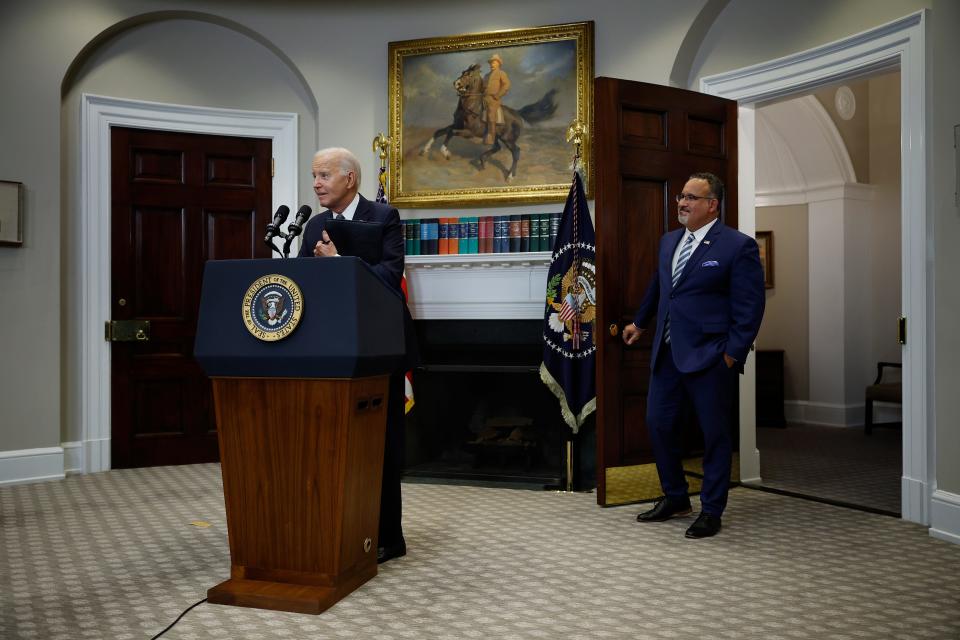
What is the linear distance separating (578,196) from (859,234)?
4575 millimetres

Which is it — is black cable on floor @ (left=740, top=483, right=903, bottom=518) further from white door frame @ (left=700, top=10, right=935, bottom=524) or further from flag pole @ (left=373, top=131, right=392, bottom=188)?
flag pole @ (left=373, top=131, right=392, bottom=188)

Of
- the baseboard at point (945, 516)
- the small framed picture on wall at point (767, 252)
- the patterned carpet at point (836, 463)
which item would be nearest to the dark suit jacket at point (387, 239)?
the baseboard at point (945, 516)

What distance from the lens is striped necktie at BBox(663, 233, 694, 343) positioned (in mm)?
4016

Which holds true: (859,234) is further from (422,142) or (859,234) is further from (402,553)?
(402,553)

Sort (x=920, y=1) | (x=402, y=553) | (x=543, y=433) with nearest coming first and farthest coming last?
1. (x=402, y=553)
2. (x=920, y=1)
3. (x=543, y=433)

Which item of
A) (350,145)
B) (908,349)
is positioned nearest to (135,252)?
(350,145)

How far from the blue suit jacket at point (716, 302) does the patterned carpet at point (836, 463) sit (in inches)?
59.3

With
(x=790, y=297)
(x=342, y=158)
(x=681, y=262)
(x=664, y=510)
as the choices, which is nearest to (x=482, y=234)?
(x=681, y=262)

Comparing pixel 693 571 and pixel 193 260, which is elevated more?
pixel 193 260

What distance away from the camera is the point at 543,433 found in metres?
5.69

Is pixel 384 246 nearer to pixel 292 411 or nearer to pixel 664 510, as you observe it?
pixel 292 411

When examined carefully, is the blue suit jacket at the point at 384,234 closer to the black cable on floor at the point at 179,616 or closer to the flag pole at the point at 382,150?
the black cable on floor at the point at 179,616

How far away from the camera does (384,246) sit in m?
3.36

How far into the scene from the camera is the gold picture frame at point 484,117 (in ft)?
18.6
